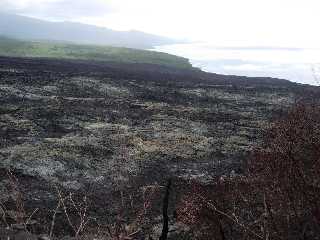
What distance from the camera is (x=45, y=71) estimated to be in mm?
46938

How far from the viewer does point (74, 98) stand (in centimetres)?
3581

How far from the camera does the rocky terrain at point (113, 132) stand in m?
21.2

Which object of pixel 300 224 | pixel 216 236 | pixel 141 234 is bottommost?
pixel 141 234

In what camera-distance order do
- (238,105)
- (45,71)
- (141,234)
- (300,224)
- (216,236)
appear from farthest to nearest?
(45,71) < (238,105) < (141,234) < (216,236) < (300,224)

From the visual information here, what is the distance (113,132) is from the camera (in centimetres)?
2820

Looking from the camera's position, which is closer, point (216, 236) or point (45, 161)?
point (216, 236)

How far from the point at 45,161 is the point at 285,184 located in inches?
590

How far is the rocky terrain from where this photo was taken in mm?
21234

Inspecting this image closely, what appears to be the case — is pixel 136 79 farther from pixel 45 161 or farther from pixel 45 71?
pixel 45 161

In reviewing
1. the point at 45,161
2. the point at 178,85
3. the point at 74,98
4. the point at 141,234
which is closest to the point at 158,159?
the point at 45,161

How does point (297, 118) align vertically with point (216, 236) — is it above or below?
above

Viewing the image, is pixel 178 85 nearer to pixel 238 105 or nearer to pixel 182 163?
pixel 238 105

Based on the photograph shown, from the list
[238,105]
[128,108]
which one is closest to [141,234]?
[128,108]

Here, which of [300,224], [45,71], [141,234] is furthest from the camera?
[45,71]
